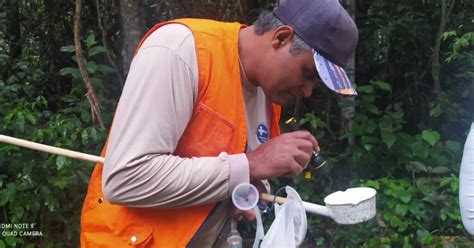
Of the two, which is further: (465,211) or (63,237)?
(63,237)

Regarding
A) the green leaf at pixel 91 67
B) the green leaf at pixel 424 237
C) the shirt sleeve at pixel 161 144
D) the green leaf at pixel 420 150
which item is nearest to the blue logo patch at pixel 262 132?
the shirt sleeve at pixel 161 144

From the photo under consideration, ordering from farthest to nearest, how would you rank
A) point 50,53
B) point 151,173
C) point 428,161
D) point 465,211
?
1. point 50,53
2. point 428,161
3. point 465,211
4. point 151,173

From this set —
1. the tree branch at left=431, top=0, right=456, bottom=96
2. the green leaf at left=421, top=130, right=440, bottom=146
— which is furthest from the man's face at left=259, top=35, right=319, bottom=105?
the tree branch at left=431, top=0, right=456, bottom=96

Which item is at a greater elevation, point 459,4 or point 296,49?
point 296,49

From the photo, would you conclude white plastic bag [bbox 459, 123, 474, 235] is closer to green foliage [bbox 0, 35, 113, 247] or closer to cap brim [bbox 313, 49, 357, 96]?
cap brim [bbox 313, 49, 357, 96]

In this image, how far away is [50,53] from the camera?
213 inches

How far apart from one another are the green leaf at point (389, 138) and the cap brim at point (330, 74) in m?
2.43

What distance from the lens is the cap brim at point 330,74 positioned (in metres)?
1.56

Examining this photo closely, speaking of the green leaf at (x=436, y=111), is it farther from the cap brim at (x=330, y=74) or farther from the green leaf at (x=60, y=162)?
the cap brim at (x=330, y=74)

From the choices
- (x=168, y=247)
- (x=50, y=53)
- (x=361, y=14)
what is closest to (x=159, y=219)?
(x=168, y=247)

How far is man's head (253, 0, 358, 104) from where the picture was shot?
1.56 metres

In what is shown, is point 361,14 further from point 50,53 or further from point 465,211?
point 465,211

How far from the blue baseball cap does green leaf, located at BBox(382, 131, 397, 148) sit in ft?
8.12

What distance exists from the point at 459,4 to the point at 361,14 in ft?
2.50
